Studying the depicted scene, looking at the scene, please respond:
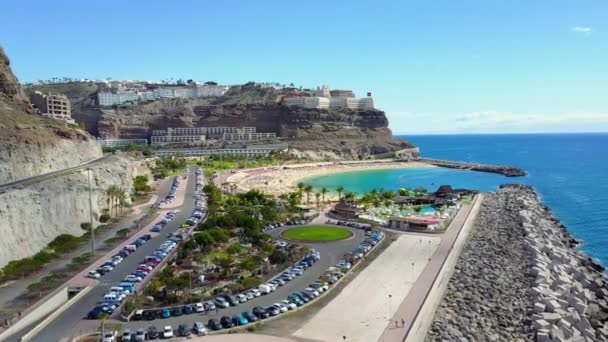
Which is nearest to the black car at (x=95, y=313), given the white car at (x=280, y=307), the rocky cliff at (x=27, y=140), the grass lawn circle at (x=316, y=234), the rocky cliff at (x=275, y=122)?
the white car at (x=280, y=307)

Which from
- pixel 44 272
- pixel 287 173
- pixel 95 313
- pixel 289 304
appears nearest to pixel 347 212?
pixel 289 304

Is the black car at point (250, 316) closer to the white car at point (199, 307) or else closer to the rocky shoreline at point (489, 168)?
the white car at point (199, 307)

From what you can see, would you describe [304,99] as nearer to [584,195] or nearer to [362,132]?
[362,132]

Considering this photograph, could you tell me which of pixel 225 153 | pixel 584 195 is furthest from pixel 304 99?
pixel 584 195

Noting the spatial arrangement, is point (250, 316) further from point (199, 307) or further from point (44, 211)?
point (44, 211)

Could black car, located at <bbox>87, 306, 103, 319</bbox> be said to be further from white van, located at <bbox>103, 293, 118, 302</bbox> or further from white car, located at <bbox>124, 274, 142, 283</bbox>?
white car, located at <bbox>124, 274, 142, 283</bbox>

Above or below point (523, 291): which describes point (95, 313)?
above
